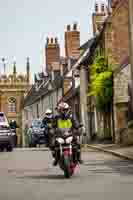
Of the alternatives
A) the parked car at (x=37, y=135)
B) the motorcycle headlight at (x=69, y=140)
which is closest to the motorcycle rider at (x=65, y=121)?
the motorcycle headlight at (x=69, y=140)

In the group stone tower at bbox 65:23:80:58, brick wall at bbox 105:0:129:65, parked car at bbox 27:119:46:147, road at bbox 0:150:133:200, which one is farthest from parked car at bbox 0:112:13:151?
stone tower at bbox 65:23:80:58

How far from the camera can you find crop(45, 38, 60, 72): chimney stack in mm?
76731

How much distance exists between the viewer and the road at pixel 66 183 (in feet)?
39.2

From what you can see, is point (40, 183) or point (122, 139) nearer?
point (40, 183)

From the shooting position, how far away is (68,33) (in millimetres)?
65375

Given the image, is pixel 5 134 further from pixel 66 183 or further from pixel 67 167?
pixel 66 183

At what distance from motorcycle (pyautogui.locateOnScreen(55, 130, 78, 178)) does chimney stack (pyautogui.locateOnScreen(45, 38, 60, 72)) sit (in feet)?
198

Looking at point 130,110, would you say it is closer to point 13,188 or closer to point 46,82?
point 13,188

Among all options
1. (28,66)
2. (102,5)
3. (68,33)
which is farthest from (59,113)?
(28,66)

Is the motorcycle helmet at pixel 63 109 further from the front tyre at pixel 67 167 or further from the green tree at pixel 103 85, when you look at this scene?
the green tree at pixel 103 85

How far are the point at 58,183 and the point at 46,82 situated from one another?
70.6 metres

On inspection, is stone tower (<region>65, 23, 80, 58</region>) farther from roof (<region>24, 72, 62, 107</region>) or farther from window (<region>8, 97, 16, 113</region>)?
window (<region>8, 97, 16, 113</region>)

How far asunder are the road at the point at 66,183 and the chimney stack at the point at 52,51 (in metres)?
57.0

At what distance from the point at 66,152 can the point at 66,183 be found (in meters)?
1.49
